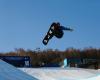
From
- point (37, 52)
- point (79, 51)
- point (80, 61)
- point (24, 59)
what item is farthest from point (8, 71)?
point (79, 51)

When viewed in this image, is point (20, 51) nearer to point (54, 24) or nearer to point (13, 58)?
point (13, 58)

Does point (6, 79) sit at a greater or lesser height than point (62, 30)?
lesser

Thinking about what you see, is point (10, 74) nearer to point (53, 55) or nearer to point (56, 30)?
point (56, 30)

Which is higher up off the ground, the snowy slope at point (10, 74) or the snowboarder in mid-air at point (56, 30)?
the snowboarder in mid-air at point (56, 30)

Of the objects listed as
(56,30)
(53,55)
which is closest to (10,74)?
(56,30)

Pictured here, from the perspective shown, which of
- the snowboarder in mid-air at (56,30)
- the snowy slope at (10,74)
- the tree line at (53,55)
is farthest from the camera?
the tree line at (53,55)

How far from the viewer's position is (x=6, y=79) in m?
8.48

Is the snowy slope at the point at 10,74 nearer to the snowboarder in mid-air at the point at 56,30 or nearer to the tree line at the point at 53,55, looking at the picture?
the snowboarder in mid-air at the point at 56,30

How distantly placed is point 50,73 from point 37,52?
61.5m

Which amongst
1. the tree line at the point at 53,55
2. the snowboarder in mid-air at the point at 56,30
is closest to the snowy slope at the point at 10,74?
the snowboarder in mid-air at the point at 56,30

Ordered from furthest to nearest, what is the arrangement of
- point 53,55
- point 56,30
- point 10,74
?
point 53,55
point 56,30
point 10,74

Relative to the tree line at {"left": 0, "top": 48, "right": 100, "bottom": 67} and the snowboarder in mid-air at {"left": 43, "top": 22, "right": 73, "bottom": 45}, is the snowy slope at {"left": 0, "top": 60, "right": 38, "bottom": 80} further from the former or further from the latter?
the tree line at {"left": 0, "top": 48, "right": 100, "bottom": 67}

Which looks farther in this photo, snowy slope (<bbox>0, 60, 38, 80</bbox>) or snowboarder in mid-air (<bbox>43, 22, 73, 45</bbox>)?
snowboarder in mid-air (<bbox>43, 22, 73, 45</bbox>)

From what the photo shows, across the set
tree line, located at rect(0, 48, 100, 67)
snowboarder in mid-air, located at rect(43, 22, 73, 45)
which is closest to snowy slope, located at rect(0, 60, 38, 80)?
snowboarder in mid-air, located at rect(43, 22, 73, 45)
